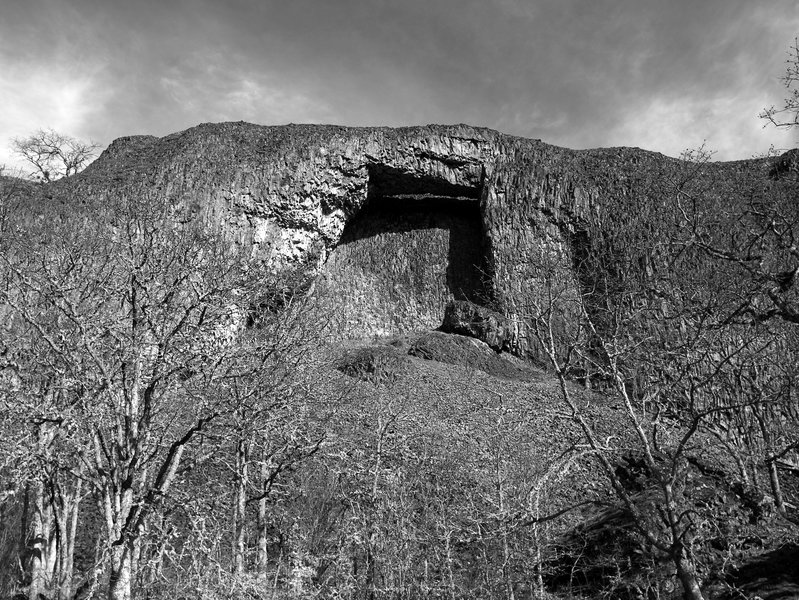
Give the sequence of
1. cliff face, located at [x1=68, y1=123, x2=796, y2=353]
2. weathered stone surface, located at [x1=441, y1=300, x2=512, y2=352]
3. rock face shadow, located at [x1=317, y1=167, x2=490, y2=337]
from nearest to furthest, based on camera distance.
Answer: weathered stone surface, located at [x1=441, y1=300, x2=512, y2=352], cliff face, located at [x1=68, y1=123, x2=796, y2=353], rock face shadow, located at [x1=317, y1=167, x2=490, y2=337]

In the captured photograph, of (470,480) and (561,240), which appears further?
(561,240)

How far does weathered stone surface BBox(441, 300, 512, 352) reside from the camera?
27.5m

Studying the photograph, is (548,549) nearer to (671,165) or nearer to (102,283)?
(102,283)

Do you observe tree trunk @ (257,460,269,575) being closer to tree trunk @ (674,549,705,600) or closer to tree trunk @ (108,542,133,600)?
tree trunk @ (108,542,133,600)

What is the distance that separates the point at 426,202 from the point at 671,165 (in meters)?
13.7

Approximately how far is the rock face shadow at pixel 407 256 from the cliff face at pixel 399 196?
0.21 feet

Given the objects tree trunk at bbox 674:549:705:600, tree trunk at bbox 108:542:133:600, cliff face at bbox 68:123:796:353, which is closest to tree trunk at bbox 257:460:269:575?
tree trunk at bbox 108:542:133:600

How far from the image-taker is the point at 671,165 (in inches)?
1243

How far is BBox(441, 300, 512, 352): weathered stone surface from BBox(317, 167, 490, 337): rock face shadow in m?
2.01

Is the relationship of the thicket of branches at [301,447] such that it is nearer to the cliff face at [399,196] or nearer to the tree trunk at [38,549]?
the tree trunk at [38,549]

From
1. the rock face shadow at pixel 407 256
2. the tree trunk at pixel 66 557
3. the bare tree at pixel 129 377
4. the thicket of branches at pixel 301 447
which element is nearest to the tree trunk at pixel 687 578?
the thicket of branches at pixel 301 447

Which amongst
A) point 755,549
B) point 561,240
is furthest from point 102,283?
point 561,240

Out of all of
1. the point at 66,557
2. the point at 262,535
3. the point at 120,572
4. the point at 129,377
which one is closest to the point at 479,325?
the point at 262,535

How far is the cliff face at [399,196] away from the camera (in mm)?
28281
